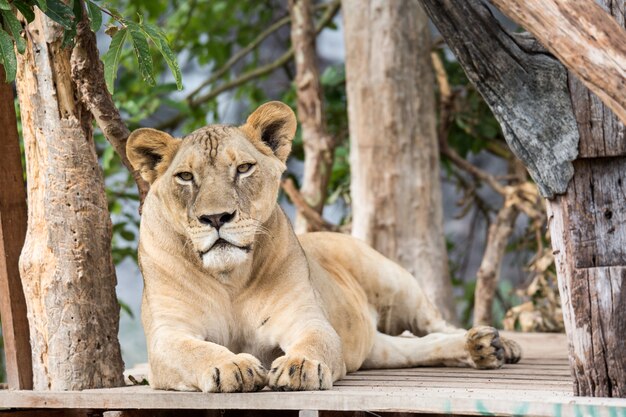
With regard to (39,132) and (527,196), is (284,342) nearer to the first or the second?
(39,132)

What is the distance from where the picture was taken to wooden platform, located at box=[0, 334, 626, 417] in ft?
9.32

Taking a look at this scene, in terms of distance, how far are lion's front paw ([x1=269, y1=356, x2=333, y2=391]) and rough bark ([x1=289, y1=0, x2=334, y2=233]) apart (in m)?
3.94

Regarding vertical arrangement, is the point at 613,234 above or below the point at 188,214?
below

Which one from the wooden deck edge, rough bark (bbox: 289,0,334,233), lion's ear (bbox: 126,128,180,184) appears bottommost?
the wooden deck edge

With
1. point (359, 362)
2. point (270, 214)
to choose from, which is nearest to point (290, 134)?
point (270, 214)

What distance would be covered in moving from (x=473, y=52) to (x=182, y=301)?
1407 mm

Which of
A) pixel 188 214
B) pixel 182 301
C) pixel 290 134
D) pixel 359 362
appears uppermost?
pixel 290 134

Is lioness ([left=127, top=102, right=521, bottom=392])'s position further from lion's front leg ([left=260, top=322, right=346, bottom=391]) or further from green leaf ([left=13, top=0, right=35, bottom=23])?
green leaf ([left=13, top=0, right=35, bottom=23])

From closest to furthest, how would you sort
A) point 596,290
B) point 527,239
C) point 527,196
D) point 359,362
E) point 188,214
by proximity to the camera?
point 596,290
point 188,214
point 359,362
point 527,196
point 527,239

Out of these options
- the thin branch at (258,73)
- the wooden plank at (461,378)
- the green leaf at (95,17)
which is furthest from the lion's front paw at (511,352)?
the thin branch at (258,73)

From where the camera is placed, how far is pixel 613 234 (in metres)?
→ 3.07

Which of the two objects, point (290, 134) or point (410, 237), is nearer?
point (290, 134)

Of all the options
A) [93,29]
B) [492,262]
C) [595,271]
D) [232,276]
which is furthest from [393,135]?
[595,271]

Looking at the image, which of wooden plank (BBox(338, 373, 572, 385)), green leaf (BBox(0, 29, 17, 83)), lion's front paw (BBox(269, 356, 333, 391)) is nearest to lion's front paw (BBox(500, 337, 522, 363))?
wooden plank (BBox(338, 373, 572, 385))
